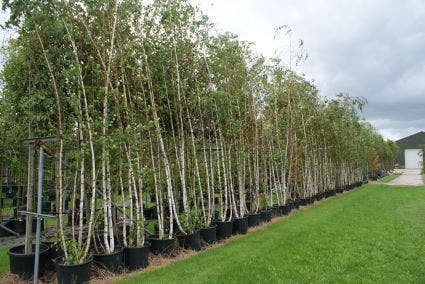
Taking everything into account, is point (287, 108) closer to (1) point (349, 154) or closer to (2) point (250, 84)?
(2) point (250, 84)

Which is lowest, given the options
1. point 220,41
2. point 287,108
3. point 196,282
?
point 196,282

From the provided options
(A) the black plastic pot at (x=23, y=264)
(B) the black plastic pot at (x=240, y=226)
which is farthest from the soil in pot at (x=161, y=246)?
(B) the black plastic pot at (x=240, y=226)

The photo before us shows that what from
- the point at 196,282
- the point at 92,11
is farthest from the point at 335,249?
the point at 92,11

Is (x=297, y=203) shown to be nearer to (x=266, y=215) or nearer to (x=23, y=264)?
(x=266, y=215)

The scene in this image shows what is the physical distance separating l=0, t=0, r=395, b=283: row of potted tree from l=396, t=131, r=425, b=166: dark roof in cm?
6526

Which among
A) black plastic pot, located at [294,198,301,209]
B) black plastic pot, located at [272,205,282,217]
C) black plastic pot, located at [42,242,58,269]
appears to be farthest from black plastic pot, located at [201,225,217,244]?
black plastic pot, located at [294,198,301,209]

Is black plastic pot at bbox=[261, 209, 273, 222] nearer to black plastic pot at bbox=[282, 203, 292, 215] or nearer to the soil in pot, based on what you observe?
black plastic pot at bbox=[282, 203, 292, 215]

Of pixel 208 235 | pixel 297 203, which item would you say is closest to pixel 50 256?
pixel 208 235

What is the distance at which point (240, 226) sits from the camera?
8.19 meters

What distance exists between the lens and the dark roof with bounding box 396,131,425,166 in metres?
68.4

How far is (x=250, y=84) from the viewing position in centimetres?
970

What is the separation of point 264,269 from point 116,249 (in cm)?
209

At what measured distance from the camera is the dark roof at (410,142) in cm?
6844

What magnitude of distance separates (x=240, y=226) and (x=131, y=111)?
359cm
